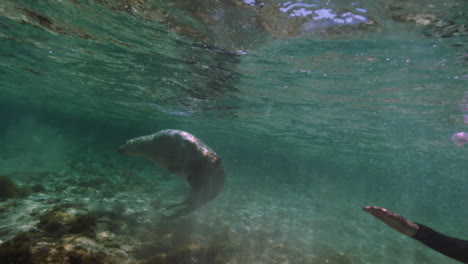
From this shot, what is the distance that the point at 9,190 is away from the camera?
Answer: 33.9 ft

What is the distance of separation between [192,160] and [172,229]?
4005mm

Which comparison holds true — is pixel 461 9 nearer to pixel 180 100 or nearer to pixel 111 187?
pixel 111 187

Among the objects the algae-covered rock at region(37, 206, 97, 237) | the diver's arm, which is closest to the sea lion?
the algae-covered rock at region(37, 206, 97, 237)

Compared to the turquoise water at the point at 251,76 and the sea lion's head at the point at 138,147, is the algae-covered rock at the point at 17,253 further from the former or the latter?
the sea lion's head at the point at 138,147

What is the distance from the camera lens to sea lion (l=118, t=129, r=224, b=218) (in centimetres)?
782

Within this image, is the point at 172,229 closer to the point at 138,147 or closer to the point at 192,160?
the point at 138,147

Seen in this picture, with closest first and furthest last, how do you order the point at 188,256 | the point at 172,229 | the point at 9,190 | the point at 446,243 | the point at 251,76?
the point at 446,243 → the point at 188,256 → the point at 172,229 → the point at 9,190 → the point at 251,76

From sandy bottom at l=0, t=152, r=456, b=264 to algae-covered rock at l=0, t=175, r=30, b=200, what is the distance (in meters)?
0.39

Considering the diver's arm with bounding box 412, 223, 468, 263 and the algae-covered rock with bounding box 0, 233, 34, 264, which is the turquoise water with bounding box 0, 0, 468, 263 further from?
the diver's arm with bounding box 412, 223, 468, 263

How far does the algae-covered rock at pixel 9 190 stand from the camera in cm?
991

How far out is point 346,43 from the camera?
8828 mm

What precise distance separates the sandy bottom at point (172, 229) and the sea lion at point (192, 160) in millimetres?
1743

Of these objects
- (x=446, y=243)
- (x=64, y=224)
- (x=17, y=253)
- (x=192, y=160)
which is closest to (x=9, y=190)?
(x=64, y=224)

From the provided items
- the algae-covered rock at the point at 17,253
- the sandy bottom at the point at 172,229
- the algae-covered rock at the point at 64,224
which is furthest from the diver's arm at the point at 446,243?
the algae-covered rock at the point at 64,224
